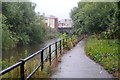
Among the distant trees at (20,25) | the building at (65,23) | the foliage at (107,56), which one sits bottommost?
the foliage at (107,56)

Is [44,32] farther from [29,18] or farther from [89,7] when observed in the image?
[89,7]

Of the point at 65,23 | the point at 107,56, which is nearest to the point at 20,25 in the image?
the point at 107,56

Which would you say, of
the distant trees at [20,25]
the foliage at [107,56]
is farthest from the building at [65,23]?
the foliage at [107,56]

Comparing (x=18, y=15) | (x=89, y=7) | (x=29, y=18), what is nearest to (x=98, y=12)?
(x=89, y=7)

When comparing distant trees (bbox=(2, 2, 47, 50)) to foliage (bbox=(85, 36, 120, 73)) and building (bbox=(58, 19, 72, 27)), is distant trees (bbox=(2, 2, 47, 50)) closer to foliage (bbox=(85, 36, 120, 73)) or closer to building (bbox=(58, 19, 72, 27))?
foliage (bbox=(85, 36, 120, 73))

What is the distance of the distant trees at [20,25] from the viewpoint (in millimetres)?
20572

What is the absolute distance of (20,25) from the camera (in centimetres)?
2858

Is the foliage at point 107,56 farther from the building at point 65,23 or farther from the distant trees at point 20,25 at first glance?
the building at point 65,23

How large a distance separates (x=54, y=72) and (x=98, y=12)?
54.5ft

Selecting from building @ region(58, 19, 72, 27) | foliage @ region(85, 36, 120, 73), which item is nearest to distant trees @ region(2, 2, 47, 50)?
foliage @ region(85, 36, 120, 73)

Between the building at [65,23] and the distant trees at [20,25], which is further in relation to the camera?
the building at [65,23]

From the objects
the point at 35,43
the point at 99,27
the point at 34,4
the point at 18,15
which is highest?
the point at 34,4

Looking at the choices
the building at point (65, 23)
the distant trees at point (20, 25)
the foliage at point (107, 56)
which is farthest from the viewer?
the building at point (65, 23)

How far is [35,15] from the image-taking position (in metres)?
32.5
